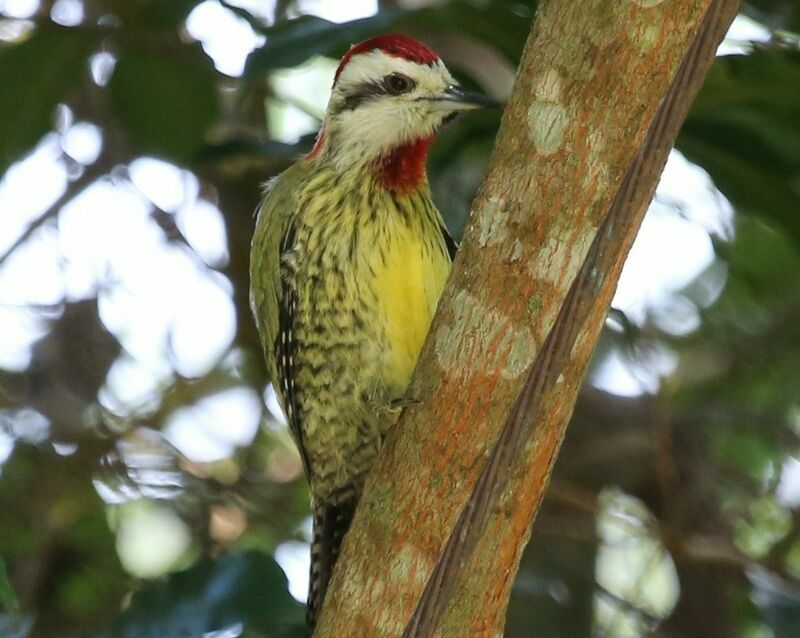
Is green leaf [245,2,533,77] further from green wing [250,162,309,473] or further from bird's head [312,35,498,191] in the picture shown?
green wing [250,162,309,473]

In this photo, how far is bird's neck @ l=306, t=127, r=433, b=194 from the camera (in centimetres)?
278

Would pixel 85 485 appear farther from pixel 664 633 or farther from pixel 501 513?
pixel 501 513

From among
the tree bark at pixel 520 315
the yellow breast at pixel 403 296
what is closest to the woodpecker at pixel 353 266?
the yellow breast at pixel 403 296

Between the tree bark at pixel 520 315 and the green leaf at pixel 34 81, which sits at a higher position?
the tree bark at pixel 520 315

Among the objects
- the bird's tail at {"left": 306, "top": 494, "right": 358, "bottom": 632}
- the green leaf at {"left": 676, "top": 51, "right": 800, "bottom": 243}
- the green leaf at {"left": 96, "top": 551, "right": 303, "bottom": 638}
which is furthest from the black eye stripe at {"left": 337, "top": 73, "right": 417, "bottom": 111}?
the green leaf at {"left": 96, "top": 551, "right": 303, "bottom": 638}

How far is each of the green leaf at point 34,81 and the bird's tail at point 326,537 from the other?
3.78 ft

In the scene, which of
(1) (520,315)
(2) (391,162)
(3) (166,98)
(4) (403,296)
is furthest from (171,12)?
(1) (520,315)

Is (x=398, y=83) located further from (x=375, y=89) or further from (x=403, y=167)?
(x=403, y=167)

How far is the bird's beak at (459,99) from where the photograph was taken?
2738 millimetres

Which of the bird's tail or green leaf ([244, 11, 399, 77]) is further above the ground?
green leaf ([244, 11, 399, 77])

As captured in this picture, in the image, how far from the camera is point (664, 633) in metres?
3.55

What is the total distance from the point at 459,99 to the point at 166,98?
0.86 meters

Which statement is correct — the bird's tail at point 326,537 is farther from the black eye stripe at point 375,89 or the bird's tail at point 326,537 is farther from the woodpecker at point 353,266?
the black eye stripe at point 375,89

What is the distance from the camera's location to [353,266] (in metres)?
2.62
